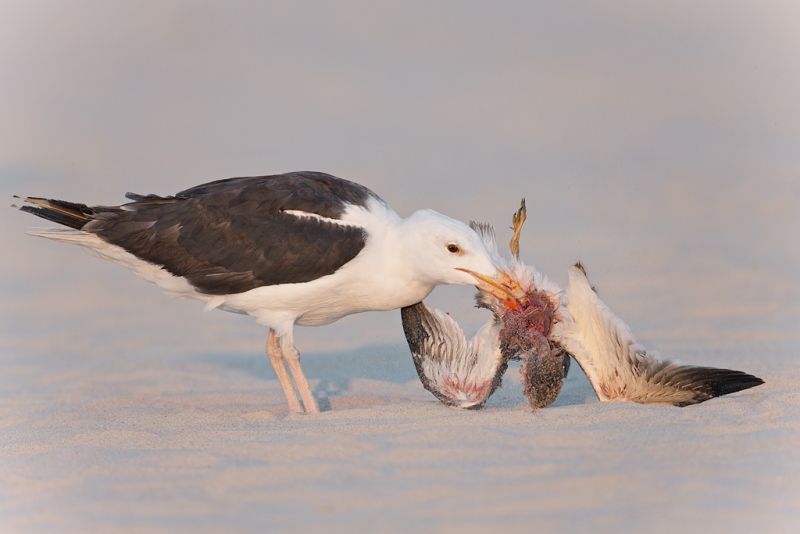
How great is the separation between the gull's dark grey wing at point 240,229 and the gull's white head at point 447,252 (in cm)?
Answer: 43

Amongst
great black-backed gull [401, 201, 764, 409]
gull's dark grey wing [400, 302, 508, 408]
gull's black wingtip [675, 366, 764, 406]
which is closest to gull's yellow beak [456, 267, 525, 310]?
great black-backed gull [401, 201, 764, 409]

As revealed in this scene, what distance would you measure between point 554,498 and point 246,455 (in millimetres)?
1832

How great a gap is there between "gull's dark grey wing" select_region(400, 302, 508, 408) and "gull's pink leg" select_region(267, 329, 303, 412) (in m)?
1.04

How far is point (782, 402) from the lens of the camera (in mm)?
6355

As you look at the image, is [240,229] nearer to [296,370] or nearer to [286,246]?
[286,246]

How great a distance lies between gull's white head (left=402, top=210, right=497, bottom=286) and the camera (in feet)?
23.4

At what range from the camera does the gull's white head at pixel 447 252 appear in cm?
712

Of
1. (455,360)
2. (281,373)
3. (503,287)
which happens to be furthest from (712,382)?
(281,373)

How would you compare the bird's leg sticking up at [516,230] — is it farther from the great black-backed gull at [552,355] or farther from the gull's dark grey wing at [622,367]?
the gull's dark grey wing at [622,367]

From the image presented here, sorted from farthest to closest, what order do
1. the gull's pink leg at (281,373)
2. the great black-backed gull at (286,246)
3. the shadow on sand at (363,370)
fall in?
the shadow on sand at (363,370) < the gull's pink leg at (281,373) < the great black-backed gull at (286,246)

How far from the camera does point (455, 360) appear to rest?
707cm

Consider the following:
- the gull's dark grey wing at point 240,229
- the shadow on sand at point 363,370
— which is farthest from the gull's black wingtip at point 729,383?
the gull's dark grey wing at point 240,229

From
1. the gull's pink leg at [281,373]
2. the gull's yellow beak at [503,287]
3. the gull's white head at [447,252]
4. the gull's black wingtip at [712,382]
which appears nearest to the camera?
the gull's black wingtip at [712,382]

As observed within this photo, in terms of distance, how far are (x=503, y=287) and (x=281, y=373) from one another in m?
2.03
